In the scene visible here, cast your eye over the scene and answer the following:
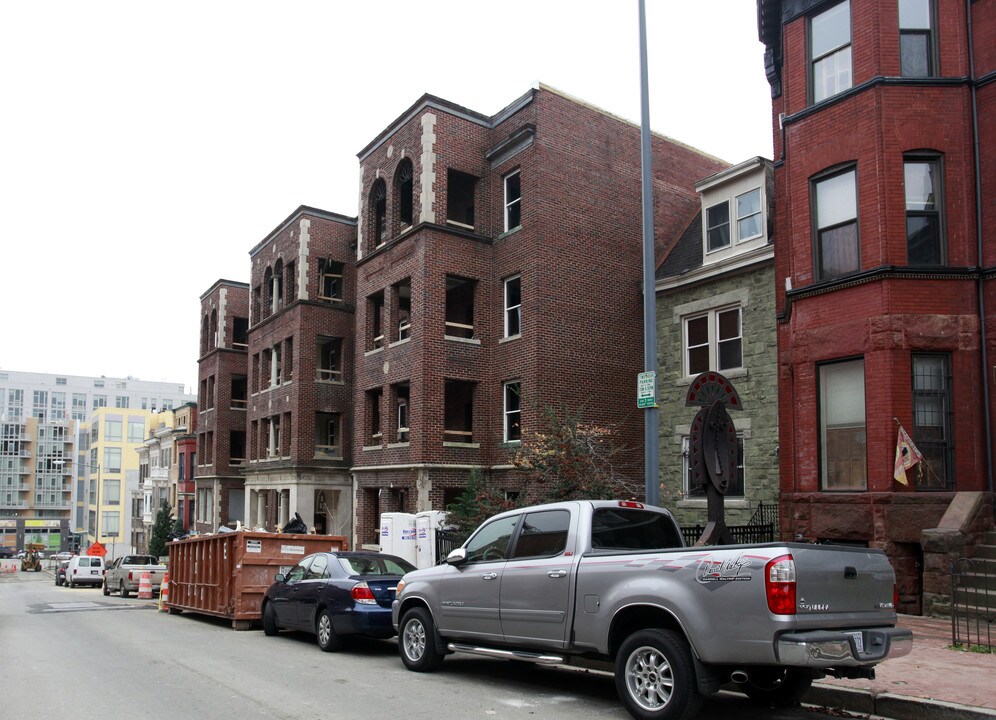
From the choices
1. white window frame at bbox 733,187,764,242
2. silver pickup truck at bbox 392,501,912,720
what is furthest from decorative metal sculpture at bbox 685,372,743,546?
white window frame at bbox 733,187,764,242

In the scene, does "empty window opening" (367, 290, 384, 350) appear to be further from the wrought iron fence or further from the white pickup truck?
the wrought iron fence

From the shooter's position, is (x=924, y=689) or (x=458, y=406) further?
(x=458, y=406)

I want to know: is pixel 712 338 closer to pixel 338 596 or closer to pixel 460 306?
pixel 460 306

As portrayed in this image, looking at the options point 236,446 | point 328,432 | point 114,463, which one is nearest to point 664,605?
point 328,432

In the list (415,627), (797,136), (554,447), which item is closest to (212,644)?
(415,627)

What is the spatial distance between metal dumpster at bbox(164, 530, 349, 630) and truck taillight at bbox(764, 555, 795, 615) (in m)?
11.6

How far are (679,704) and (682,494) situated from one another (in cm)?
1476

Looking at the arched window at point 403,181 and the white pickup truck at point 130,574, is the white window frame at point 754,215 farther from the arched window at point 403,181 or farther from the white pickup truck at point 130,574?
the white pickup truck at point 130,574

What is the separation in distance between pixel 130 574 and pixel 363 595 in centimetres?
2271

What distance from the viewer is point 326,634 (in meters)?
12.4

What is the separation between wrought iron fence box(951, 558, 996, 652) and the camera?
11.1m

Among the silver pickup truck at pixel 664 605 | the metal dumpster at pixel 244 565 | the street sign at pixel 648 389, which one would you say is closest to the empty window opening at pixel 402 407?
the metal dumpster at pixel 244 565

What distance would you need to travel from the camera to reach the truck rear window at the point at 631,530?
28.5ft

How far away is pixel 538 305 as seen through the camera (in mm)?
22531
